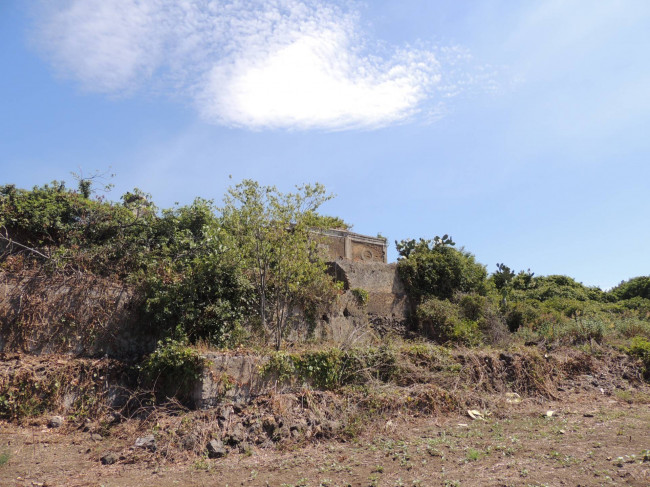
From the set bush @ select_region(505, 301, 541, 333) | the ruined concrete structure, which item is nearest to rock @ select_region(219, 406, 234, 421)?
the ruined concrete structure

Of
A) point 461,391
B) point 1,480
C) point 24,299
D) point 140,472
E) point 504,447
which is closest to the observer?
point 1,480

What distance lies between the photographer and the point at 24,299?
898 centimetres

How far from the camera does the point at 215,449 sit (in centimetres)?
702

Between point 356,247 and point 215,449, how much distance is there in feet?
32.5

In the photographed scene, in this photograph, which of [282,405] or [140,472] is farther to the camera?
[282,405]

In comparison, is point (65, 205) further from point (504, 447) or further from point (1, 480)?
point (504, 447)

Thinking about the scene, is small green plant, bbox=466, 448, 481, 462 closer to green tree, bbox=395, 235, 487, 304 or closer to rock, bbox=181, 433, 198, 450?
rock, bbox=181, 433, 198, 450

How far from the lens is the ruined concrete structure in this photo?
15.4m

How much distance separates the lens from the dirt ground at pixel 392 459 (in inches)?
230

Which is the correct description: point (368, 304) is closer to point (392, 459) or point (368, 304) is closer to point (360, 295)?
point (360, 295)

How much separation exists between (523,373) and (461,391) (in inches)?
82.5

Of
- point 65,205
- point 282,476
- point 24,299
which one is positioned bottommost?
point 282,476

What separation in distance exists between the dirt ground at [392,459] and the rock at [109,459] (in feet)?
0.28

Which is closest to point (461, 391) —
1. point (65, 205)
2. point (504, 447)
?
point (504, 447)
